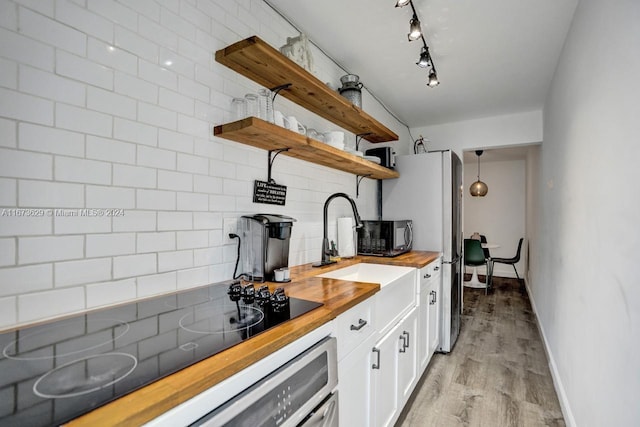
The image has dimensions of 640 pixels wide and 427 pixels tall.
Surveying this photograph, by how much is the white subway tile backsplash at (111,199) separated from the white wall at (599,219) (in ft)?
5.54

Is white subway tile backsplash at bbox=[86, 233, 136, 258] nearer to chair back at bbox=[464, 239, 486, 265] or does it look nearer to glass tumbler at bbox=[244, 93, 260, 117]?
glass tumbler at bbox=[244, 93, 260, 117]

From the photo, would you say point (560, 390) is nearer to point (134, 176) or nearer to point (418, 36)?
point (418, 36)

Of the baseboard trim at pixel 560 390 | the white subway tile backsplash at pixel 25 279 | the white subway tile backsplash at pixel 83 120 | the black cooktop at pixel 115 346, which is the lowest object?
the baseboard trim at pixel 560 390

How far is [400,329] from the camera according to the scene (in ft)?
5.92

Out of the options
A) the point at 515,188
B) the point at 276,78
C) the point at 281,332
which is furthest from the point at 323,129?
the point at 515,188

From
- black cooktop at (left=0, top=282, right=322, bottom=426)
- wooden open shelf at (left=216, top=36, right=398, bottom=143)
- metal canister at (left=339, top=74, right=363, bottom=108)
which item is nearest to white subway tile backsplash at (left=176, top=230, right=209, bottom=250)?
black cooktop at (left=0, top=282, right=322, bottom=426)

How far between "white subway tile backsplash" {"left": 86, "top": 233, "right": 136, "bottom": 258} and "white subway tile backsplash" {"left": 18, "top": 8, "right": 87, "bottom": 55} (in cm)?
59

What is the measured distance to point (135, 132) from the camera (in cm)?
116

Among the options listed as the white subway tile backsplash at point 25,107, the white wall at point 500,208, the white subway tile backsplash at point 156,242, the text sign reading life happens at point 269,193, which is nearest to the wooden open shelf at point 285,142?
the text sign reading life happens at point 269,193

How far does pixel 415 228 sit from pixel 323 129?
1413 millimetres

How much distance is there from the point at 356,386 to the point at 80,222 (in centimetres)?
117

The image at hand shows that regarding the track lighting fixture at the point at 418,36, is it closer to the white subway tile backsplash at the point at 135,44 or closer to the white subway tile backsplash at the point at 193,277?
the white subway tile backsplash at the point at 135,44

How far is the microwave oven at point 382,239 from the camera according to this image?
2592 mm

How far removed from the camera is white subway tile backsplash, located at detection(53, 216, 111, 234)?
38.2 inches
